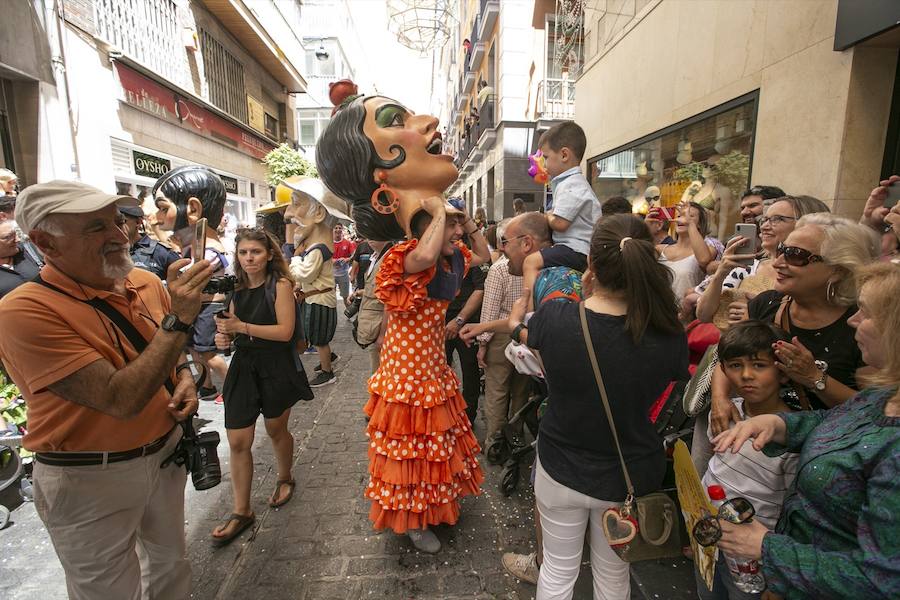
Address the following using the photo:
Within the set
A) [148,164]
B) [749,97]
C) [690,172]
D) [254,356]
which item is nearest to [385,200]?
[254,356]

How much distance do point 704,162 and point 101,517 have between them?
609 centimetres

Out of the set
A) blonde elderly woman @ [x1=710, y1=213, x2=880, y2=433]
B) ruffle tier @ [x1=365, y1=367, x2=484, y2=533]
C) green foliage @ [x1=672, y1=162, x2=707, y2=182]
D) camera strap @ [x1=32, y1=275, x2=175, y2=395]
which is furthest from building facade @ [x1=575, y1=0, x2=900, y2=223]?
camera strap @ [x1=32, y1=275, x2=175, y2=395]

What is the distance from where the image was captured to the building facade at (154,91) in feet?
24.4

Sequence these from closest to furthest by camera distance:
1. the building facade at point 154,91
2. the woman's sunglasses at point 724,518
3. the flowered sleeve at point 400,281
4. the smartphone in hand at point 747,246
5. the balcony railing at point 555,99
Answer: the woman's sunglasses at point 724,518
the flowered sleeve at point 400,281
the smartphone in hand at point 747,246
the building facade at point 154,91
the balcony railing at point 555,99

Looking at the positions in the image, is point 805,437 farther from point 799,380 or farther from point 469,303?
point 469,303

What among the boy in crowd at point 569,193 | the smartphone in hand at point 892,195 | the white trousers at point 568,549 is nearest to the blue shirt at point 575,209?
the boy in crowd at point 569,193

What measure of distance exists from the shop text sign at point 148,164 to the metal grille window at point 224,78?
4.20m

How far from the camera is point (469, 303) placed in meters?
3.72

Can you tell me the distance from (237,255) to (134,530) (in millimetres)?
1604

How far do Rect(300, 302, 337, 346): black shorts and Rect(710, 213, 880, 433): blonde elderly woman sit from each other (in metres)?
4.13

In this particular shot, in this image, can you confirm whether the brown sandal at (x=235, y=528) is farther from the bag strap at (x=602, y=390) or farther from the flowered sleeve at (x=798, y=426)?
the flowered sleeve at (x=798, y=426)

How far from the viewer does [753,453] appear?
1.70 m

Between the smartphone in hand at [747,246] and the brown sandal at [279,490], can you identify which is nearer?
the smartphone in hand at [747,246]

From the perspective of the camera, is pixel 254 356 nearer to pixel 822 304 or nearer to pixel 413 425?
pixel 413 425
